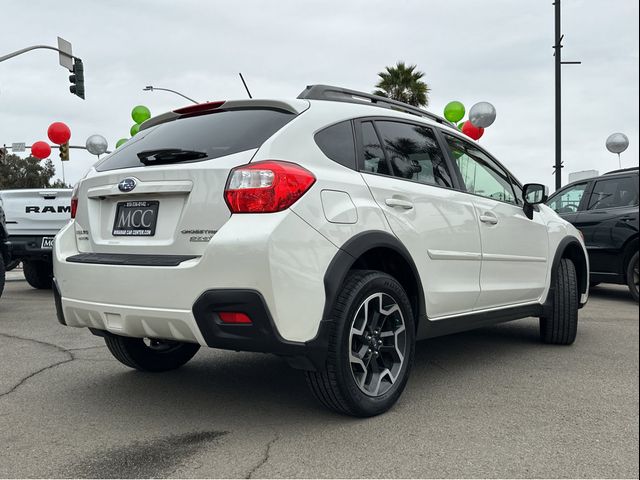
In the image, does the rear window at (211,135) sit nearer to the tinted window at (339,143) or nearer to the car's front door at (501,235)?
the tinted window at (339,143)

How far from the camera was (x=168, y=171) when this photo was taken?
300 centimetres

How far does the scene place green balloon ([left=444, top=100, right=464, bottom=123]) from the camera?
51.4ft

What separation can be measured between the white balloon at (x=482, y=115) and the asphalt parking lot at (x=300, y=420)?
9.51m

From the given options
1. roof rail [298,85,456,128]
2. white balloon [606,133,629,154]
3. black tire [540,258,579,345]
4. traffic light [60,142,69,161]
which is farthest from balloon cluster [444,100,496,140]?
traffic light [60,142,69,161]

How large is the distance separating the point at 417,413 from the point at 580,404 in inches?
36.8

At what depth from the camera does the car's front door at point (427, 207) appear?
133 inches

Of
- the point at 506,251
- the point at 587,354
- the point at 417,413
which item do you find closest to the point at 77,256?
the point at 417,413

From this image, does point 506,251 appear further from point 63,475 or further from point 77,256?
point 63,475

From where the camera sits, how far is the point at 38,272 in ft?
32.2

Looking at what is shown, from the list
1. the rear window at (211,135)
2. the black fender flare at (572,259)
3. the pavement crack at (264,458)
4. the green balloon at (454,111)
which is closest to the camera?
the pavement crack at (264,458)

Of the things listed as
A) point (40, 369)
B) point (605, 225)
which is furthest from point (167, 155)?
point (605, 225)

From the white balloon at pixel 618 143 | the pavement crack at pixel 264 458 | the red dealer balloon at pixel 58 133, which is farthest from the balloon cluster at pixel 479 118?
the red dealer balloon at pixel 58 133

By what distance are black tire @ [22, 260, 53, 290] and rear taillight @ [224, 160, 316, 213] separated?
794 centimetres

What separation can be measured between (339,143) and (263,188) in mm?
644
